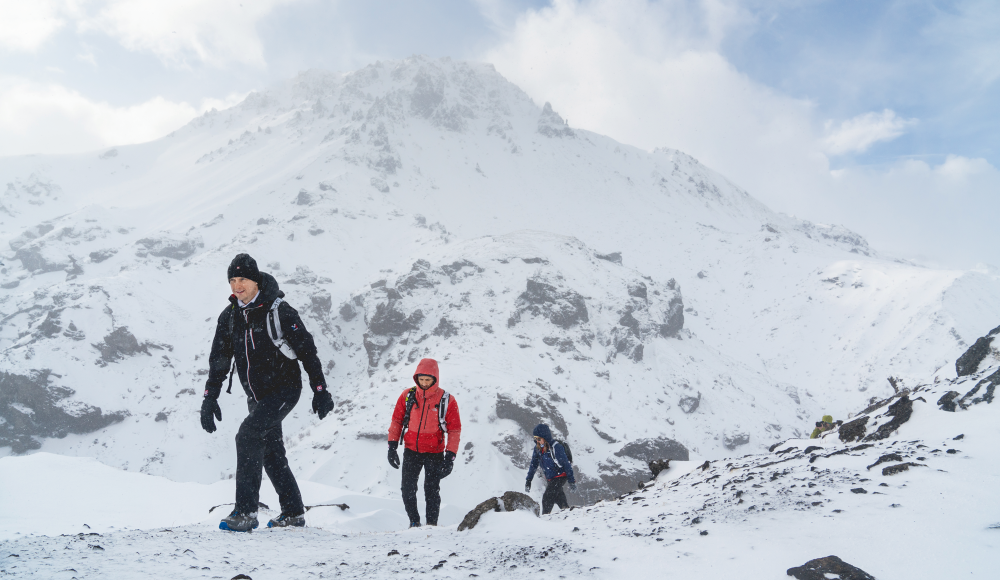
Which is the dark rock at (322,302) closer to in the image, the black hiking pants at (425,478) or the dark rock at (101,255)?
the dark rock at (101,255)

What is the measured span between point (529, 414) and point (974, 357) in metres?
24.2

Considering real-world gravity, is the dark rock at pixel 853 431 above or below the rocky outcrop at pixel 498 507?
above

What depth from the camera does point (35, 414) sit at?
35250mm

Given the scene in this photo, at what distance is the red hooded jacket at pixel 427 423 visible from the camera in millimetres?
5258

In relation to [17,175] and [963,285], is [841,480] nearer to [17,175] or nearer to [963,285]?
[963,285]

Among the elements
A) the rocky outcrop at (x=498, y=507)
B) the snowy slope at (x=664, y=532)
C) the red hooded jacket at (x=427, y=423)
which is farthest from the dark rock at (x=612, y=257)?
the rocky outcrop at (x=498, y=507)

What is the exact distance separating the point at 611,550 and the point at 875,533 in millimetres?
1675

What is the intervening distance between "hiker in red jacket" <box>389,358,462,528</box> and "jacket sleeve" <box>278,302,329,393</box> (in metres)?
1.59

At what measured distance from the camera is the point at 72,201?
8006 centimetres

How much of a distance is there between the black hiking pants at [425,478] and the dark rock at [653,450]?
28173 millimetres

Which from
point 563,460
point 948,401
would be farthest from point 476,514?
point 948,401

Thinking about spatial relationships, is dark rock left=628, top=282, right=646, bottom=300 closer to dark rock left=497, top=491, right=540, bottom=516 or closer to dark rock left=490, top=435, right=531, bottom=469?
dark rock left=490, top=435, right=531, bottom=469

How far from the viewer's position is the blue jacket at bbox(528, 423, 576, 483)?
799 centimetres

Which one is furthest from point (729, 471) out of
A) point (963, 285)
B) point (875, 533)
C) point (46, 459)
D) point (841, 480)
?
point (963, 285)
